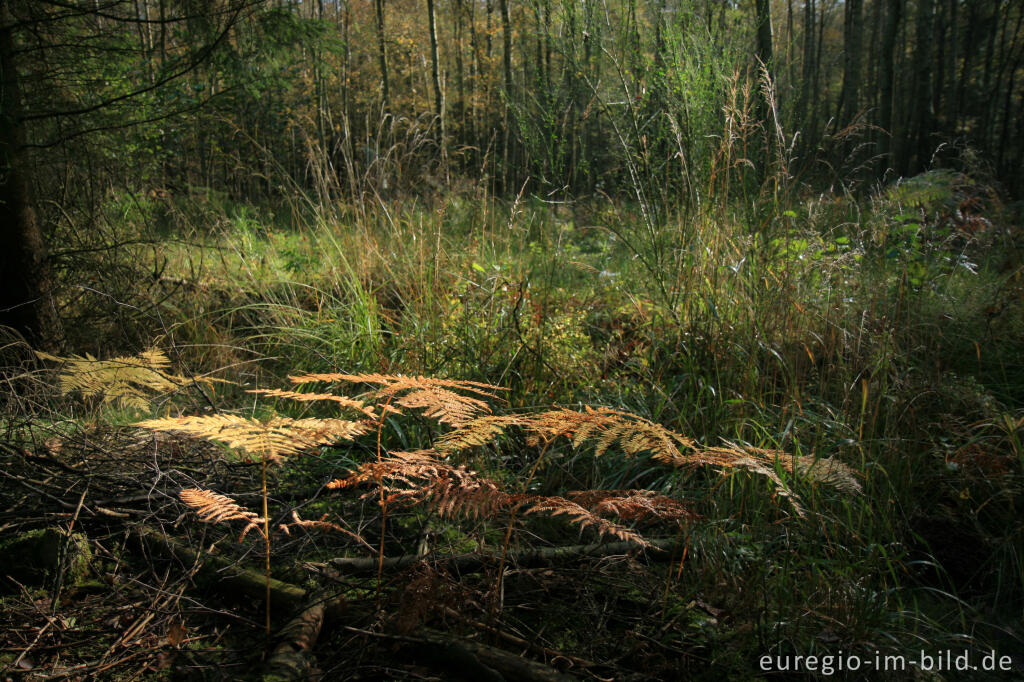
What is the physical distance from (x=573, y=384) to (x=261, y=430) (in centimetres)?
161

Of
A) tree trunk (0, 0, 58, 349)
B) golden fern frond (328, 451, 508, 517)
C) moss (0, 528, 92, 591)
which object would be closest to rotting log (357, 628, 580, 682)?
golden fern frond (328, 451, 508, 517)

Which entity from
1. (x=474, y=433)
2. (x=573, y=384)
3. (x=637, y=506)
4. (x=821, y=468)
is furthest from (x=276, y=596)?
(x=573, y=384)

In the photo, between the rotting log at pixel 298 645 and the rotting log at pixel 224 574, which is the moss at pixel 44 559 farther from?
the rotting log at pixel 298 645

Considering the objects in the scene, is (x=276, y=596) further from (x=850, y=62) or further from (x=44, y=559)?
(x=850, y=62)

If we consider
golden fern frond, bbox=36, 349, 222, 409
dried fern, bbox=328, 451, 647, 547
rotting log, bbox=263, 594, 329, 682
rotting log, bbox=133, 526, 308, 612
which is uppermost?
golden fern frond, bbox=36, 349, 222, 409

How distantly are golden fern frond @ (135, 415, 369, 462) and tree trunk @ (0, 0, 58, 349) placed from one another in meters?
2.30

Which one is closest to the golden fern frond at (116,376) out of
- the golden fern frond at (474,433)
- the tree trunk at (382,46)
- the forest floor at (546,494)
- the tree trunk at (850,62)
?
the forest floor at (546,494)

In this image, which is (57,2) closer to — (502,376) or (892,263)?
(502,376)

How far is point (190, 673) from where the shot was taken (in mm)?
1159

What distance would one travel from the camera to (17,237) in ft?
9.04

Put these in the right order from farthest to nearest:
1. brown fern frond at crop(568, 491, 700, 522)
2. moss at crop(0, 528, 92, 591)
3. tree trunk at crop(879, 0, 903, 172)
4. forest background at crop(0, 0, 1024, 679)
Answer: tree trunk at crop(879, 0, 903, 172) < moss at crop(0, 528, 92, 591) < forest background at crop(0, 0, 1024, 679) < brown fern frond at crop(568, 491, 700, 522)

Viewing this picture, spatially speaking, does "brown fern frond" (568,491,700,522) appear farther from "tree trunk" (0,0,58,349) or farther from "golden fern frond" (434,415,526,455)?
"tree trunk" (0,0,58,349)

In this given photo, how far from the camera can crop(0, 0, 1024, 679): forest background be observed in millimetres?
1309

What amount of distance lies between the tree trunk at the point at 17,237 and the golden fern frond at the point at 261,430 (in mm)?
2301
